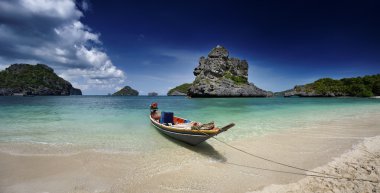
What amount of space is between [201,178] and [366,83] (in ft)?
526

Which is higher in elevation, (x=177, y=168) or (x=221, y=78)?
(x=221, y=78)

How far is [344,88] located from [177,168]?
15419 cm

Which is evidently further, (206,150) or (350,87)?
(350,87)

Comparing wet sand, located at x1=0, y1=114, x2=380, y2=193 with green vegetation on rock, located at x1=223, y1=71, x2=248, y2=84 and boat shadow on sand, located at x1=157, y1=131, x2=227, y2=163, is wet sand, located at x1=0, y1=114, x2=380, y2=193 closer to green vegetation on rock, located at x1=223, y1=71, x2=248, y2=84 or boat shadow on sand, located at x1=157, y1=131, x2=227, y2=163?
boat shadow on sand, located at x1=157, y1=131, x2=227, y2=163

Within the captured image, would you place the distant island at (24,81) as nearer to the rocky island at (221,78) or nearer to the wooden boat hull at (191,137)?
the rocky island at (221,78)

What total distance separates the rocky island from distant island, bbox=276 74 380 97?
3705 centimetres

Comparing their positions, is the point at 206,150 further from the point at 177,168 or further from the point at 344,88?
the point at 344,88

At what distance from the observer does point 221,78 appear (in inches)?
4596

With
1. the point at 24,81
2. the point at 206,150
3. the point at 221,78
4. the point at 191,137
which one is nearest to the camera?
the point at 191,137

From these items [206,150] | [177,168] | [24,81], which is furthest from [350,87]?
[24,81]

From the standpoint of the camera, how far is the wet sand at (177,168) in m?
5.97

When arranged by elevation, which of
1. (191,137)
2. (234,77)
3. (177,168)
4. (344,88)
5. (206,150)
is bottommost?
(177,168)

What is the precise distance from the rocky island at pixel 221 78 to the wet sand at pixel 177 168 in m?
92.8

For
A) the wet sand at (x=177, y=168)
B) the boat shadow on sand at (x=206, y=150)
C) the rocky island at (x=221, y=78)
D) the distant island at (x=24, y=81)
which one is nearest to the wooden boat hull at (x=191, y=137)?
the boat shadow on sand at (x=206, y=150)
